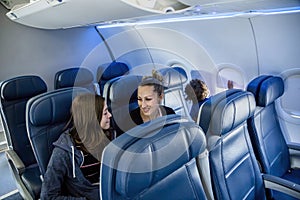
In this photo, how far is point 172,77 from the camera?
3082 millimetres

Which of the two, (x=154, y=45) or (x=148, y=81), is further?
(x=154, y=45)

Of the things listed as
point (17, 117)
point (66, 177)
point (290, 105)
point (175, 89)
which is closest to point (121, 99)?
point (175, 89)

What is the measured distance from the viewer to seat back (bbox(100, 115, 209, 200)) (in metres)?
1.00

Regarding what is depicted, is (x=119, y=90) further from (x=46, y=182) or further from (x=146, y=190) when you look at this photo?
(x=146, y=190)

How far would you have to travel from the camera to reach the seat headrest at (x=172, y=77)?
2996mm

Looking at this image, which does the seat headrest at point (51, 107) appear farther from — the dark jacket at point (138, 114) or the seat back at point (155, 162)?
the seat back at point (155, 162)

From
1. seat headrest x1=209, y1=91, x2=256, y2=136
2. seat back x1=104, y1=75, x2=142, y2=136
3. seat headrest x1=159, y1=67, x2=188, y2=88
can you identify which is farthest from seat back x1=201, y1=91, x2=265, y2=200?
seat headrest x1=159, y1=67, x2=188, y2=88

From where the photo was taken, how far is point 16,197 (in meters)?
3.18

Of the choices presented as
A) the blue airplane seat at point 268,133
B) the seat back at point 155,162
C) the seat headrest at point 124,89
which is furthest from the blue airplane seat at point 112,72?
the seat back at point 155,162

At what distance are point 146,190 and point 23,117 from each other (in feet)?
6.94

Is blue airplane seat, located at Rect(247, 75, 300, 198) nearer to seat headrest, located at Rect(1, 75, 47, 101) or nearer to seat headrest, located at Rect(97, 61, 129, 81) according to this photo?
seat headrest, located at Rect(1, 75, 47, 101)

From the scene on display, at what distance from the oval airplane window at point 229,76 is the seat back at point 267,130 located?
2.98 feet

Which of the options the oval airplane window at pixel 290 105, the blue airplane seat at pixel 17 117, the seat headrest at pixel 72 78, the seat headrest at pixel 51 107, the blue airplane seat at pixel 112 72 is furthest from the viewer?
the blue airplane seat at pixel 112 72

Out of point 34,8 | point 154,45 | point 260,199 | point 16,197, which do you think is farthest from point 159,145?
point 154,45
